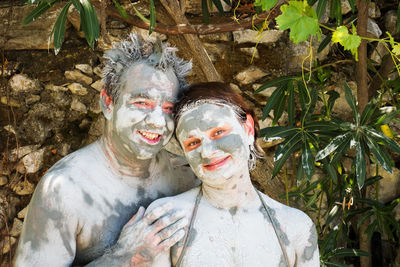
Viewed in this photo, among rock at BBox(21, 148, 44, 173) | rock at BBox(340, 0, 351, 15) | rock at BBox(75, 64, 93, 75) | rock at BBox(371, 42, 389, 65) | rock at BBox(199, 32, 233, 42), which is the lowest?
rock at BBox(371, 42, 389, 65)

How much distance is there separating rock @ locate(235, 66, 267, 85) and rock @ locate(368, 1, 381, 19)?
869mm

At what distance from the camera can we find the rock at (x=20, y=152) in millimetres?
3740

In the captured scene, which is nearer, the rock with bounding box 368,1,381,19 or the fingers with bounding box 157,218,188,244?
the fingers with bounding box 157,218,188,244

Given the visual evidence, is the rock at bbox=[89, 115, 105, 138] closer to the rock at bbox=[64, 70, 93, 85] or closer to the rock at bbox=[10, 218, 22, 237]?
the rock at bbox=[64, 70, 93, 85]

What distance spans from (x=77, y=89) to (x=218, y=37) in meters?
1.01

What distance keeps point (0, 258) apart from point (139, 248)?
2.18 meters

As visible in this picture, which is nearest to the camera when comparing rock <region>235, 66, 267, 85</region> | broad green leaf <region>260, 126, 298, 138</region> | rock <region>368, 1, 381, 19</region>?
broad green leaf <region>260, 126, 298, 138</region>

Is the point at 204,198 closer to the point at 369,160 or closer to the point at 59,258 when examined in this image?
the point at 59,258

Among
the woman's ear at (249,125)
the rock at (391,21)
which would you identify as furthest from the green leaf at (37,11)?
the rock at (391,21)

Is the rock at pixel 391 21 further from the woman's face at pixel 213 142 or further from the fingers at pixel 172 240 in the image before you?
the fingers at pixel 172 240

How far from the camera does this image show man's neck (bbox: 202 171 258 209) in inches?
79.4

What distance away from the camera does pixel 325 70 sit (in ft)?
12.4

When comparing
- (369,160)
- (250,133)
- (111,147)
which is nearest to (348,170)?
(369,160)

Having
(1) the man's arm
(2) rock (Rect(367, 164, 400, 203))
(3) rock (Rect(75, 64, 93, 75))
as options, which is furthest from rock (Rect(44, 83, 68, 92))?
(2) rock (Rect(367, 164, 400, 203))
